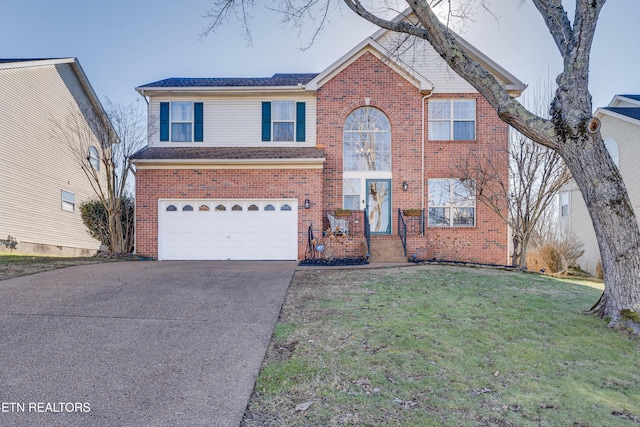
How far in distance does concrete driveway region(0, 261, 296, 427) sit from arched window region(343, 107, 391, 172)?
7779 millimetres

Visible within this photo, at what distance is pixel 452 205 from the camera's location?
1530 cm

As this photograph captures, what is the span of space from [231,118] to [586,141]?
40.2 feet

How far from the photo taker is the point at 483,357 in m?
5.04

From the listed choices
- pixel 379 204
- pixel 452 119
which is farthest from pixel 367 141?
pixel 452 119

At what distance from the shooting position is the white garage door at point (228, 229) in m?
14.3

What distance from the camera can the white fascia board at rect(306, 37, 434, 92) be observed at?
15227 millimetres

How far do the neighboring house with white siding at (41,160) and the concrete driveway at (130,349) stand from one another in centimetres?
891

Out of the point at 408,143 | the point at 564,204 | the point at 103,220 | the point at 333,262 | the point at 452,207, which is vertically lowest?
the point at 333,262

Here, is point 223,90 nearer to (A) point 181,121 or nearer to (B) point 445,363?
(A) point 181,121

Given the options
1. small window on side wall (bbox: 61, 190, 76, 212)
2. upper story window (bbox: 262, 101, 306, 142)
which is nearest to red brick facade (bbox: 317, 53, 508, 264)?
upper story window (bbox: 262, 101, 306, 142)

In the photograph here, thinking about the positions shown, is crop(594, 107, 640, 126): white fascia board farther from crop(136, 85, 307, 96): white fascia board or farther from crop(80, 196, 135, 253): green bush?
crop(80, 196, 135, 253): green bush

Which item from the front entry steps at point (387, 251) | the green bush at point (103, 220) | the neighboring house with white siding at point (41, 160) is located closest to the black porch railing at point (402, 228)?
the front entry steps at point (387, 251)

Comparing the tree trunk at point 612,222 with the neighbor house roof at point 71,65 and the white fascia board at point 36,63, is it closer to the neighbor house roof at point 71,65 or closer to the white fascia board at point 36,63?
the neighbor house roof at point 71,65

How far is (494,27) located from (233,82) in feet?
31.3
